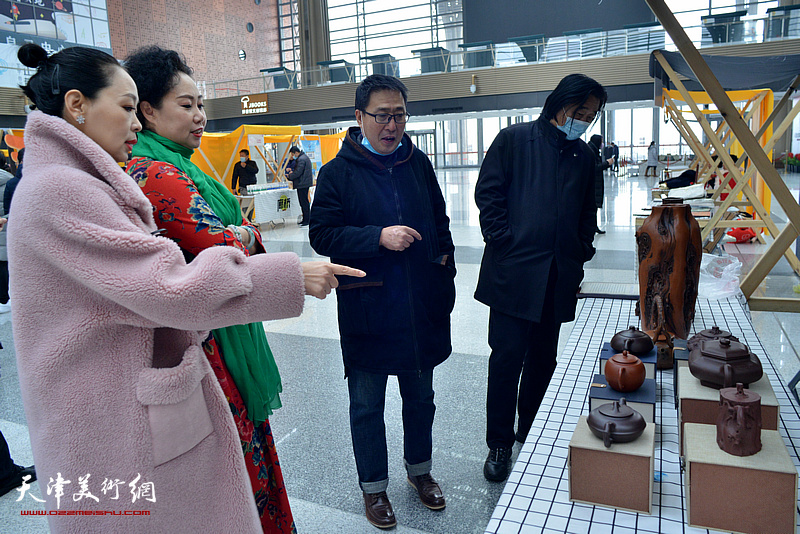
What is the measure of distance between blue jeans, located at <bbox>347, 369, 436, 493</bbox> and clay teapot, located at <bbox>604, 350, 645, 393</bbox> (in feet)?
2.54

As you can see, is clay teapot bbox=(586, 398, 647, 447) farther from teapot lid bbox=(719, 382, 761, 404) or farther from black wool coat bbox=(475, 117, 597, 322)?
black wool coat bbox=(475, 117, 597, 322)

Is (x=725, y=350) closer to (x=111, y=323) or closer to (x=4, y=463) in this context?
(x=111, y=323)

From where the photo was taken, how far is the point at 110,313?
80cm

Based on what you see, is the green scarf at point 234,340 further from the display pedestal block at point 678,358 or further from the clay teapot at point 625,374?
the display pedestal block at point 678,358

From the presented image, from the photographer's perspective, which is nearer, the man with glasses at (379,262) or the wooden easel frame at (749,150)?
the wooden easel frame at (749,150)

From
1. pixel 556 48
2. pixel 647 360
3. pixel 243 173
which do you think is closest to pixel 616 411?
pixel 647 360

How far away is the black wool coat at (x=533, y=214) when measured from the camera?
6.03 feet

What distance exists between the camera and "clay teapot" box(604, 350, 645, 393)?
107cm

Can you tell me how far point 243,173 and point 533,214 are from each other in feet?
27.4

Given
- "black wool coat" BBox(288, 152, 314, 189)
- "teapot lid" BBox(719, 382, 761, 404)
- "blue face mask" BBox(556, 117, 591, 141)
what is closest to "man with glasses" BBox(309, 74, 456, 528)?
"blue face mask" BBox(556, 117, 591, 141)

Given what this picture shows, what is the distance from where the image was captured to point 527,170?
1870 mm

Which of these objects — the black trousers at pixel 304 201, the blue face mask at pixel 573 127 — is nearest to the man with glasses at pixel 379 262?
the blue face mask at pixel 573 127

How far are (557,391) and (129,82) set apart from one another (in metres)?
1.08

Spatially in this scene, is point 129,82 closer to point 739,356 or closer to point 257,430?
point 257,430
